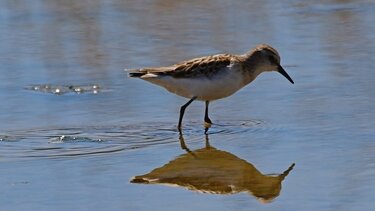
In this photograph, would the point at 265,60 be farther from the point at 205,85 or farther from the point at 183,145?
the point at 183,145

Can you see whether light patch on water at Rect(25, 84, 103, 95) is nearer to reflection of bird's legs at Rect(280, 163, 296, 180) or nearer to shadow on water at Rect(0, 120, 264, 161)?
shadow on water at Rect(0, 120, 264, 161)

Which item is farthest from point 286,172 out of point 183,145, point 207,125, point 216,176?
point 207,125

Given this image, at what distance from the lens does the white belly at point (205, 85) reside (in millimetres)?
9391

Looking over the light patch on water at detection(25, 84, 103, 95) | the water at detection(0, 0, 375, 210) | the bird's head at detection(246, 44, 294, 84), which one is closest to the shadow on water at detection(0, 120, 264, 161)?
the water at detection(0, 0, 375, 210)

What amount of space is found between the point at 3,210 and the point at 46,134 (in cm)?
199

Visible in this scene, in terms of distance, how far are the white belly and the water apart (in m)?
0.22

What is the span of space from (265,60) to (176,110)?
2.69 feet

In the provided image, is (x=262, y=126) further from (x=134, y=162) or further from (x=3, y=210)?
(x=3, y=210)

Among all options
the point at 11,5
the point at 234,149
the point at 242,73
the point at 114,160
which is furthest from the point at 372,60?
the point at 11,5

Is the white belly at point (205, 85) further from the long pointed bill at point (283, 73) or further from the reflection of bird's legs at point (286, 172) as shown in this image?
the reflection of bird's legs at point (286, 172)

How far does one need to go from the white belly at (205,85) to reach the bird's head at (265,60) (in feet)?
1.11

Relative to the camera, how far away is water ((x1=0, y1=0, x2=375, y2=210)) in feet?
24.4

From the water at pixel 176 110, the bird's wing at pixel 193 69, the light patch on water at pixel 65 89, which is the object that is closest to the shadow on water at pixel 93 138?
the water at pixel 176 110

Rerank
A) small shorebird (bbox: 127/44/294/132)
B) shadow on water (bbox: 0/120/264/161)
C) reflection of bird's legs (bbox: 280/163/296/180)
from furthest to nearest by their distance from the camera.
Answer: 1. small shorebird (bbox: 127/44/294/132)
2. shadow on water (bbox: 0/120/264/161)
3. reflection of bird's legs (bbox: 280/163/296/180)
